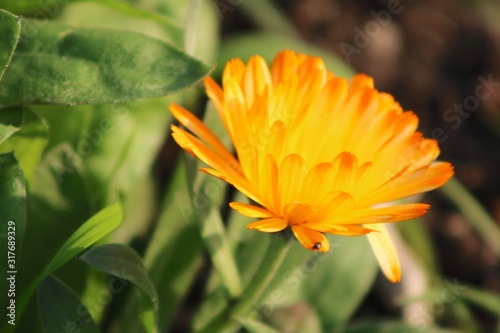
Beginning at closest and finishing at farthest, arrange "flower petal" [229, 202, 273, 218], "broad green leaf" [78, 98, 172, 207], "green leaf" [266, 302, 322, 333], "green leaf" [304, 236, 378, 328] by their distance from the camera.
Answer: "flower petal" [229, 202, 273, 218]
"green leaf" [266, 302, 322, 333]
"broad green leaf" [78, 98, 172, 207]
"green leaf" [304, 236, 378, 328]

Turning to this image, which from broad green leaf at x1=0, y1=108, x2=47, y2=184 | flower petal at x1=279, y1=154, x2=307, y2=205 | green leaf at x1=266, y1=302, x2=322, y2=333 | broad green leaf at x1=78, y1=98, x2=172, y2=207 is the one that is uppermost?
flower petal at x1=279, y1=154, x2=307, y2=205

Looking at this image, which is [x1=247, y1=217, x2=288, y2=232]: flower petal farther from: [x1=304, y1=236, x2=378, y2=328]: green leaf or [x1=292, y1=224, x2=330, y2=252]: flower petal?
[x1=304, y1=236, x2=378, y2=328]: green leaf

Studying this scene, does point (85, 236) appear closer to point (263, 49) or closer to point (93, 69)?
point (93, 69)

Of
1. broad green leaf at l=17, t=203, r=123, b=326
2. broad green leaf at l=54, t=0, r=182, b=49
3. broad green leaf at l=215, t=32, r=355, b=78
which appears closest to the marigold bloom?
broad green leaf at l=17, t=203, r=123, b=326

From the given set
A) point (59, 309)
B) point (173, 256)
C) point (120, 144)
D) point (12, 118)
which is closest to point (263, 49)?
point (120, 144)

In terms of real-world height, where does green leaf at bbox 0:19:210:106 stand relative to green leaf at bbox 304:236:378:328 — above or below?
above

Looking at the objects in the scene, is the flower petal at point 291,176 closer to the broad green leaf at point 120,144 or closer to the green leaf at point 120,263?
the green leaf at point 120,263

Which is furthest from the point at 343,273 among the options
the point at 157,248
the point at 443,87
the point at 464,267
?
the point at 443,87
